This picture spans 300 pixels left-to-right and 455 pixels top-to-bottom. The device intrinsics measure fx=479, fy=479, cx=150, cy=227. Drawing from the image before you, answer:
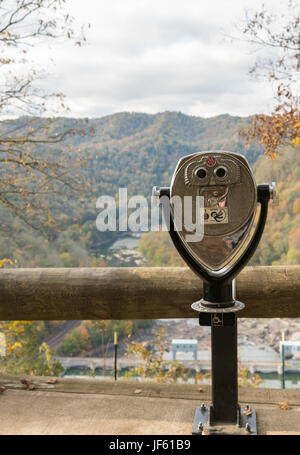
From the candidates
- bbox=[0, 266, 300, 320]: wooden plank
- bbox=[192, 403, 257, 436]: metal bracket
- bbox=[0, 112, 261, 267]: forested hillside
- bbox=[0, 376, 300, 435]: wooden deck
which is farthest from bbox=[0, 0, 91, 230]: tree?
bbox=[192, 403, 257, 436]: metal bracket

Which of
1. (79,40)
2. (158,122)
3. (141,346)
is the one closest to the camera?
(141,346)

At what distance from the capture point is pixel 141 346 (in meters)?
4.45

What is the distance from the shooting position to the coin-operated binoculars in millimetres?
1556

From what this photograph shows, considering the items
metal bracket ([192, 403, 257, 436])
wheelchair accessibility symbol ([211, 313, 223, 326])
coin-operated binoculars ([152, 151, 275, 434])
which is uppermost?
coin-operated binoculars ([152, 151, 275, 434])

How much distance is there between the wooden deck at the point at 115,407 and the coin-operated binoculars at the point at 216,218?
508 mm

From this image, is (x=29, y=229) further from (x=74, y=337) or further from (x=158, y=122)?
(x=158, y=122)

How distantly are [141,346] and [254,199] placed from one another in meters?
3.16

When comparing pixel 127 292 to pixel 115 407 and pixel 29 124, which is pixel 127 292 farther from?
pixel 29 124

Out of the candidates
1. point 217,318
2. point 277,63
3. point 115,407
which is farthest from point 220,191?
point 277,63

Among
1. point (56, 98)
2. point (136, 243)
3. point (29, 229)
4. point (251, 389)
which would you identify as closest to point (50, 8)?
point (56, 98)

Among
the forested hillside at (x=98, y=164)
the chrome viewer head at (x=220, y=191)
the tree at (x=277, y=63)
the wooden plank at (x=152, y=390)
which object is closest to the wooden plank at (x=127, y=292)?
the wooden plank at (x=152, y=390)

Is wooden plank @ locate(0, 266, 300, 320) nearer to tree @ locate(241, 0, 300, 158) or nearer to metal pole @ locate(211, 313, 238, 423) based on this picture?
metal pole @ locate(211, 313, 238, 423)

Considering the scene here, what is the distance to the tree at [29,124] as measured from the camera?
460 cm

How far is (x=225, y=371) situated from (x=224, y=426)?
20 centimetres
